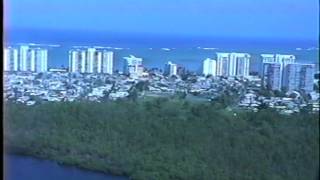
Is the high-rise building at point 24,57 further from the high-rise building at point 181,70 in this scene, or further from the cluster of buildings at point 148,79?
the high-rise building at point 181,70

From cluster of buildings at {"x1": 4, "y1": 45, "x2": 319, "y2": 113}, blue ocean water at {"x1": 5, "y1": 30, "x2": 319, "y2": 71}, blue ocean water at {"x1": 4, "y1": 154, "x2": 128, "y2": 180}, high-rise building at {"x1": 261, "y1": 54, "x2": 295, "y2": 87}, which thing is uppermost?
blue ocean water at {"x1": 5, "y1": 30, "x2": 319, "y2": 71}

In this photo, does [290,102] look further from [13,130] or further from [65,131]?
[13,130]

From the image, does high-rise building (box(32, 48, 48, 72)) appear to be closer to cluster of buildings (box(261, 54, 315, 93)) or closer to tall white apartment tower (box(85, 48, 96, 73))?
tall white apartment tower (box(85, 48, 96, 73))

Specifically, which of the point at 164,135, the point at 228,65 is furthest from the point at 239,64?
the point at 164,135

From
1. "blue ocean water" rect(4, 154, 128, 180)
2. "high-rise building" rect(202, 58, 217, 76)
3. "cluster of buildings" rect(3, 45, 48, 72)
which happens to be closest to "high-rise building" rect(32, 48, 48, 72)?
"cluster of buildings" rect(3, 45, 48, 72)

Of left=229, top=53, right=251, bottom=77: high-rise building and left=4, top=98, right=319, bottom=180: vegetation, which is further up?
left=229, top=53, right=251, bottom=77: high-rise building

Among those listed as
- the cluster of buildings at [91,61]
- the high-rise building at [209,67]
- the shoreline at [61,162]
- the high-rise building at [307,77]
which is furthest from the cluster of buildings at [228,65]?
the shoreline at [61,162]

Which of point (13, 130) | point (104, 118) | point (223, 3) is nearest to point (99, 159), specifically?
point (104, 118)
